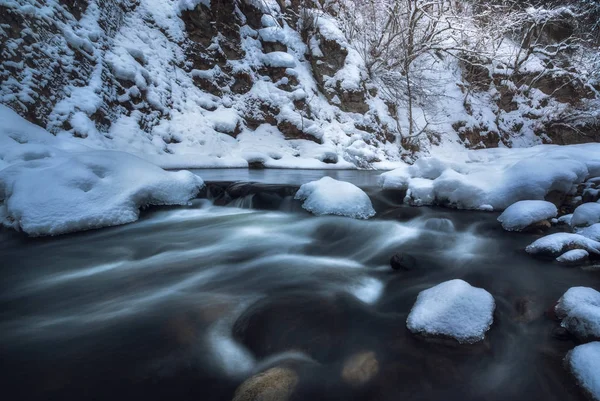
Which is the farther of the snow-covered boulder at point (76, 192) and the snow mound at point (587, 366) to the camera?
the snow-covered boulder at point (76, 192)

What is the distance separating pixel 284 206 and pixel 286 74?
807 cm

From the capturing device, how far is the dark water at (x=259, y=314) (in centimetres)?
126

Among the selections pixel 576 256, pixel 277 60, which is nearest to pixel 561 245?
pixel 576 256

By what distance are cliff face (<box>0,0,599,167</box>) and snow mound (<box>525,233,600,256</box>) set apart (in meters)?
6.66

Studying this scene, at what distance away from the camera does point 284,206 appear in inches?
164

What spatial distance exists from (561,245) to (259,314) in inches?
95.4

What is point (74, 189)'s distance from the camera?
3.00 meters

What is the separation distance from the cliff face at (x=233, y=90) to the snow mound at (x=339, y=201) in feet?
14.2

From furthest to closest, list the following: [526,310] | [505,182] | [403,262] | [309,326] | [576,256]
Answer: [505,182]
[403,262]
[576,256]
[526,310]
[309,326]

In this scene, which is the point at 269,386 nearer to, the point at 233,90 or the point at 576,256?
the point at 576,256

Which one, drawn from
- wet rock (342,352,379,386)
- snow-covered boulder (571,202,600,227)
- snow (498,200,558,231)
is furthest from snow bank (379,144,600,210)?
wet rock (342,352,379,386)

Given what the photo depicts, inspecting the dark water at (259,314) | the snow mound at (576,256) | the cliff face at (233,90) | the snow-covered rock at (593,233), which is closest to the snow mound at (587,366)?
the dark water at (259,314)

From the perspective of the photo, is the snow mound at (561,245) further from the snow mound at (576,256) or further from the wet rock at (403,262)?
the wet rock at (403,262)

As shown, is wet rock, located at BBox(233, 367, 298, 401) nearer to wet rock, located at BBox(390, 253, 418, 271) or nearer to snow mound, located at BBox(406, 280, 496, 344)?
snow mound, located at BBox(406, 280, 496, 344)
